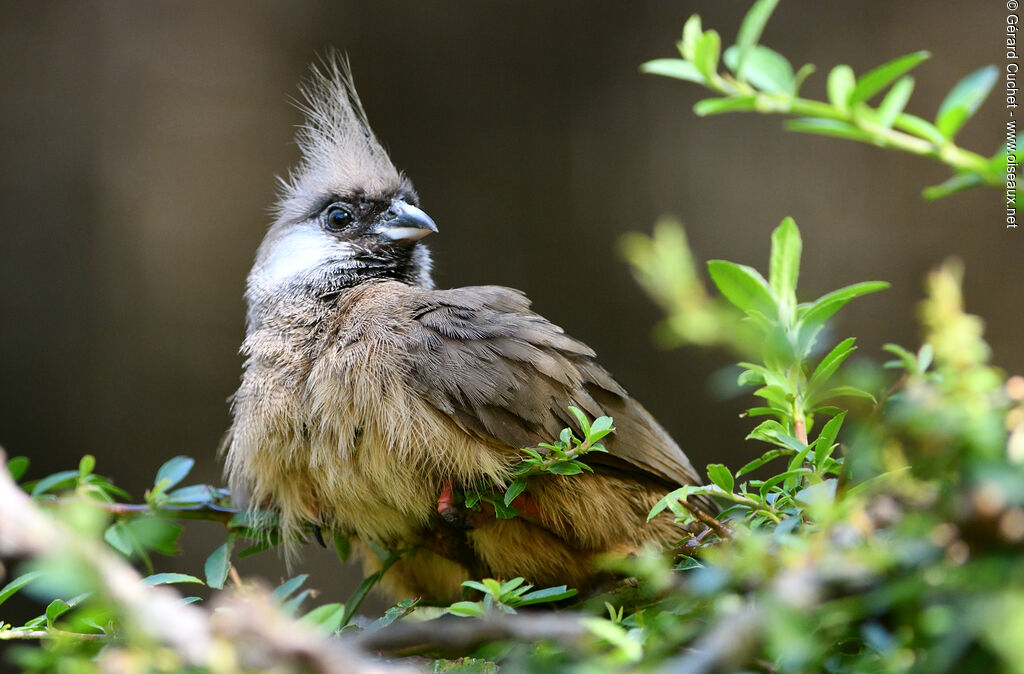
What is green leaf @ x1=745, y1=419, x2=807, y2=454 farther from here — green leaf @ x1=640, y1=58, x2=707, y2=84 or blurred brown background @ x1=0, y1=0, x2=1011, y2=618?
blurred brown background @ x1=0, y1=0, x2=1011, y2=618

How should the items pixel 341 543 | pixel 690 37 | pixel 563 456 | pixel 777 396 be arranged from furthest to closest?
pixel 341 543 → pixel 563 456 → pixel 777 396 → pixel 690 37

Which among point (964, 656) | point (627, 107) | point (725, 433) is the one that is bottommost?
point (725, 433)

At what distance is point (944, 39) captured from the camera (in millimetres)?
4332

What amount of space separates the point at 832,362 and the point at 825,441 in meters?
0.10

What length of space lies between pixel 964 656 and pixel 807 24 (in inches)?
168

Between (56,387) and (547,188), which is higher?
(547,188)

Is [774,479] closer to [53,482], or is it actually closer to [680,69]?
[680,69]

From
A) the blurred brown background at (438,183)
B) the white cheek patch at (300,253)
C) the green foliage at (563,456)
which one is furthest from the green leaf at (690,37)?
the blurred brown background at (438,183)

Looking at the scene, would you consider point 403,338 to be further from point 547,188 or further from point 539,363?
point 547,188

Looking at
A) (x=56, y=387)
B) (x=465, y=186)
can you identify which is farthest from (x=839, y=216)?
(x=56, y=387)

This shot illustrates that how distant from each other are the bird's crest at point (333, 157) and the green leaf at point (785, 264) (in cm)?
152

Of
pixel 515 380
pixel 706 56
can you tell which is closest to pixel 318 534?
pixel 515 380

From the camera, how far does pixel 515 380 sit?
1885 mm

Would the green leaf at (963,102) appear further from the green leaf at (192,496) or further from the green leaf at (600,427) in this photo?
the green leaf at (192,496)
